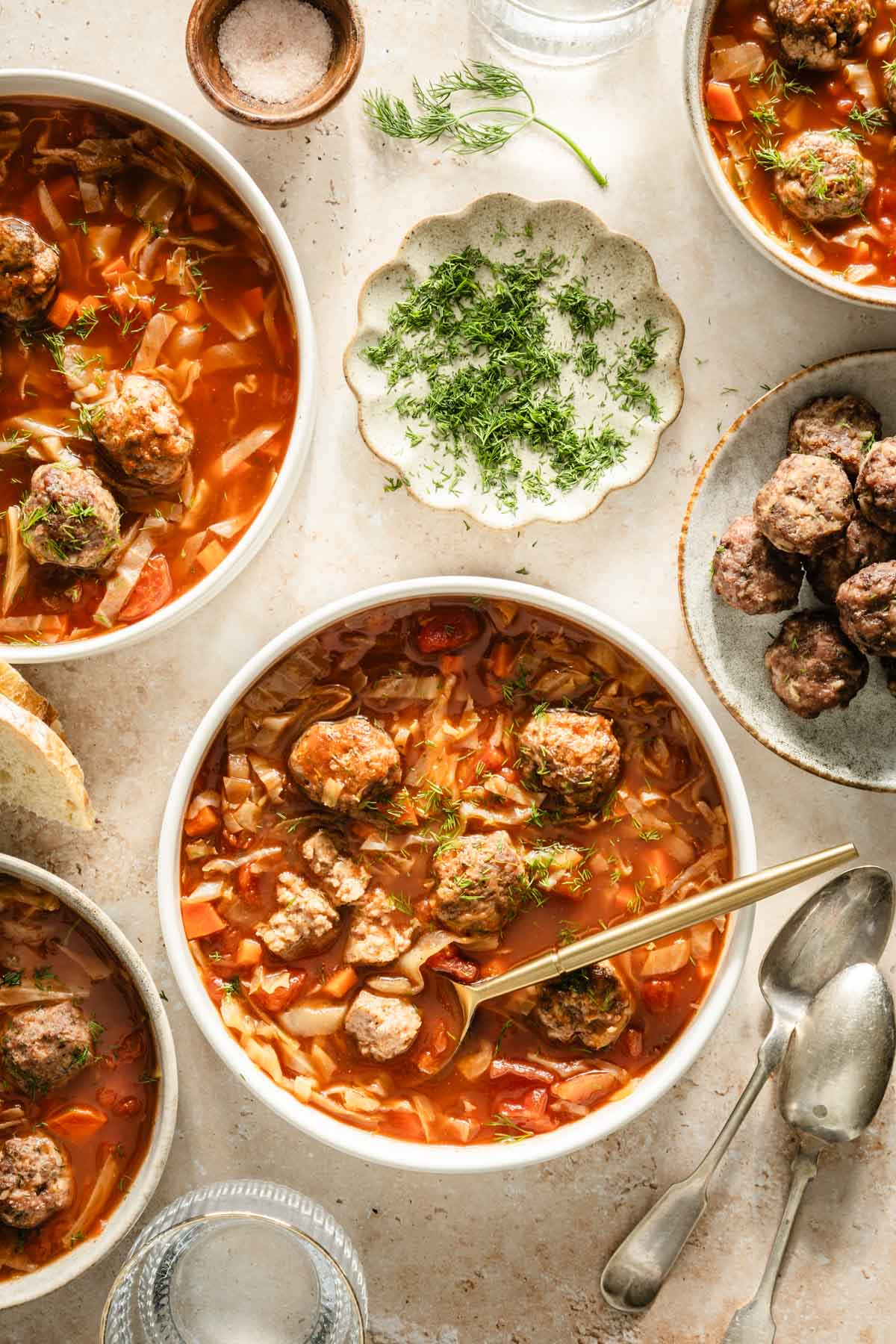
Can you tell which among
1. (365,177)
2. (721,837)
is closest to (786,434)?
(721,837)

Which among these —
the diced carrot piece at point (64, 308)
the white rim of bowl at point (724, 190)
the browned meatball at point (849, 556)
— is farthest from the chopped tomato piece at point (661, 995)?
the diced carrot piece at point (64, 308)

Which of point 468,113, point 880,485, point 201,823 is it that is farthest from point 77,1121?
point 468,113

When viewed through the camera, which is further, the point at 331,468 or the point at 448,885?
the point at 331,468

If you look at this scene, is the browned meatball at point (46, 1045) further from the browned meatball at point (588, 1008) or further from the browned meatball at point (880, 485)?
the browned meatball at point (880, 485)

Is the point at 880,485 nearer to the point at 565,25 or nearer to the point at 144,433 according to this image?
the point at 565,25

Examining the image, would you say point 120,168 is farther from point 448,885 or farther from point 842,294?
point 448,885
